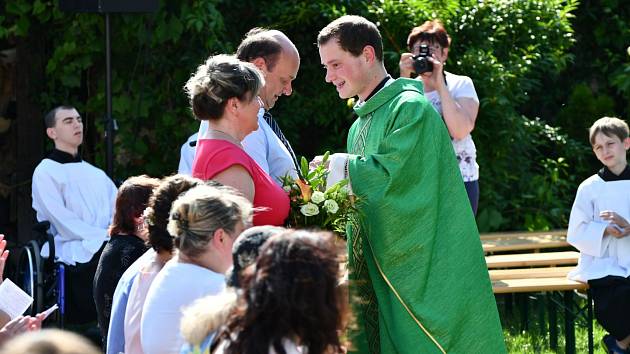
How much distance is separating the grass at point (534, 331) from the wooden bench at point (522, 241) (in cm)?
39

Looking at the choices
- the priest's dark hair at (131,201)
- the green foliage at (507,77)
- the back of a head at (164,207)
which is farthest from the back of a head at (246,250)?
the green foliage at (507,77)

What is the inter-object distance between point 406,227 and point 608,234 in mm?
2651

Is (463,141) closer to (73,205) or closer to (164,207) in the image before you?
(73,205)

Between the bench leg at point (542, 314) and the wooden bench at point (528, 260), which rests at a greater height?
the wooden bench at point (528, 260)

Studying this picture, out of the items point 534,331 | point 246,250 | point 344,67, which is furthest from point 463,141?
point 246,250

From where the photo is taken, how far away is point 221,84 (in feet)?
13.6

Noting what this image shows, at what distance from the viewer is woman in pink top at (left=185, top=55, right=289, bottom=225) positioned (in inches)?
163

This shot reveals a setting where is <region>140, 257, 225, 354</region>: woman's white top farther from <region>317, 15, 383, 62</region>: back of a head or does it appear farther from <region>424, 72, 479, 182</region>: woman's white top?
<region>424, 72, 479, 182</region>: woman's white top

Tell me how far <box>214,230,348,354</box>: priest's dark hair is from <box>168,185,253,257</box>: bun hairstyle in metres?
0.72

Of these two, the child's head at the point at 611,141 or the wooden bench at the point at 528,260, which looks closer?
the child's head at the point at 611,141

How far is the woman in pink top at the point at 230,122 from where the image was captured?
4.14 m

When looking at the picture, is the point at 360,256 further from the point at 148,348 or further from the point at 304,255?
the point at 304,255

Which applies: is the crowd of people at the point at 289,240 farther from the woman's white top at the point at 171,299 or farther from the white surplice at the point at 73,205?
the white surplice at the point at 73,205

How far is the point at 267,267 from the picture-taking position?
8.89 feet
